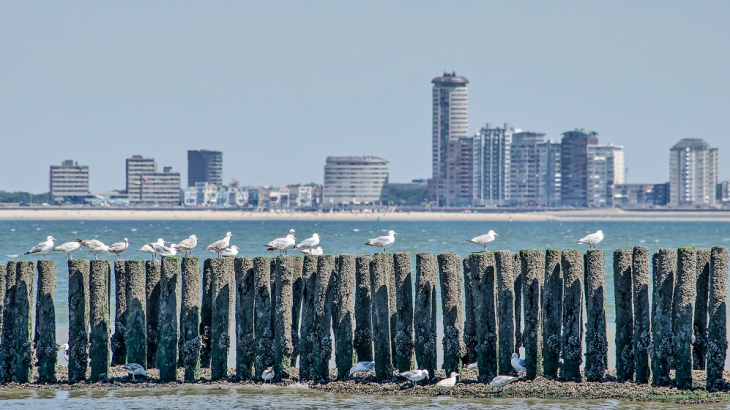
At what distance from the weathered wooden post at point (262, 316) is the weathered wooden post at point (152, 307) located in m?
1.77

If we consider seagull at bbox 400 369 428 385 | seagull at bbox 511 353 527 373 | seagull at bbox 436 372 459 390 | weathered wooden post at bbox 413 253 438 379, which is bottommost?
seagull at bbox 436 372 459 390

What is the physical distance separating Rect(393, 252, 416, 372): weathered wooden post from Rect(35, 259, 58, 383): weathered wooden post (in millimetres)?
5452

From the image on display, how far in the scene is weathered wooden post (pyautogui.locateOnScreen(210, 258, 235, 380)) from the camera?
17719 mm

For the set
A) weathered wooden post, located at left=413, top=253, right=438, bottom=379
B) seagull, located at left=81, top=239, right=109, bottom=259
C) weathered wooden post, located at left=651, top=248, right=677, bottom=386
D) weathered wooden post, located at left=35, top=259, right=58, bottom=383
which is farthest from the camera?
seagull, located at left=81, top=239, right=109, bottom=259

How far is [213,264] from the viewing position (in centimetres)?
1778

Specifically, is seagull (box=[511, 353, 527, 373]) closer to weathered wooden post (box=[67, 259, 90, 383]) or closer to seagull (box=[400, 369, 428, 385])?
seagull (box=[400, 369, 428, 385])

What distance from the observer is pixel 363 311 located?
696 inches

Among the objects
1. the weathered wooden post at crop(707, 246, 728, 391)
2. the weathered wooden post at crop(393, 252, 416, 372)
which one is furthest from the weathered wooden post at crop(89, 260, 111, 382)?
the weathered wooden post at crop(707, 246, 728, 391)

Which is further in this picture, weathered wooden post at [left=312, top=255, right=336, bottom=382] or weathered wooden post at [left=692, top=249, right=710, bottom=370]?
weathered wooden post at [left=312, top=255, right=336, bottom=382]

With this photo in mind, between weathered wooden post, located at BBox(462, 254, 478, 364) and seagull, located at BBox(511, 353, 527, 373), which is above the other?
weathered wooden post, located at BBox(462, 254, 478, 364)

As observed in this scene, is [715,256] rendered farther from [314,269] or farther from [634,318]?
[314,269]

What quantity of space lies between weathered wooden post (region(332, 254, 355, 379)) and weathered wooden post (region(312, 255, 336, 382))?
11cm

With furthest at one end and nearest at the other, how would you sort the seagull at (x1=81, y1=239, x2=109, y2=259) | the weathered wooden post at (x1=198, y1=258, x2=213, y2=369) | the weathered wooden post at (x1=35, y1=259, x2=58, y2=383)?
the seagull at (x1=81, y1=239, x2=109, y2=259), the weathered wooden post at (x1=198, y1=258, x2=213, y2=369), the weathered wooden post at (x1=35, y1=259, x2=58, y2=383)

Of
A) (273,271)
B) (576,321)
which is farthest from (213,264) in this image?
(576,321)
